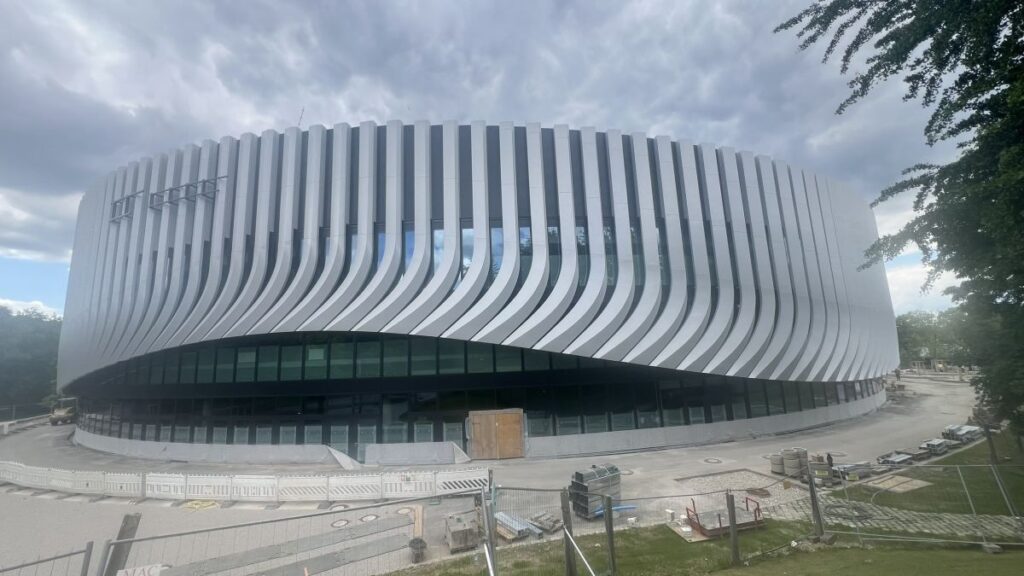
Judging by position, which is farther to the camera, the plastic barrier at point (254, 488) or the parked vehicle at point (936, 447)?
the parked vehicle at point (936, 447)

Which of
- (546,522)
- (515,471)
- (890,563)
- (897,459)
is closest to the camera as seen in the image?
(890,563)

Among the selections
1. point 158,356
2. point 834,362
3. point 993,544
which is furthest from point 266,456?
point 834,362

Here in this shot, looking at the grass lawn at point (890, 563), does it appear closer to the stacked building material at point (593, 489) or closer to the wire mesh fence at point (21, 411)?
the stacked building material at point (593, 489)

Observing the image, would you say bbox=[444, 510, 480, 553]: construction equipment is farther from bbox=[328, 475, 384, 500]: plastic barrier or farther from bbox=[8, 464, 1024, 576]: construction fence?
bbox=[328, 475, 384, 500]: plastic barrier

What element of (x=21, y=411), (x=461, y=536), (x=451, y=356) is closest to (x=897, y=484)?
(x=461, y=536)

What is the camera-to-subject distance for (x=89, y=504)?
57.0 feet

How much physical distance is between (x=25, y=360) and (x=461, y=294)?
70.9 meters

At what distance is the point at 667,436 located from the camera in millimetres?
25750

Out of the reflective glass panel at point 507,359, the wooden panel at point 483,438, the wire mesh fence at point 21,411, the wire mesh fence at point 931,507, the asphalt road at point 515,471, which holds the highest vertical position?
Result: the reflective glass panel at point 507,359

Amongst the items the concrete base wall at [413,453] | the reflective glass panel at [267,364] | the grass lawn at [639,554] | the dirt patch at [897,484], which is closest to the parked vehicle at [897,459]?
the dirt patch at [897,484]

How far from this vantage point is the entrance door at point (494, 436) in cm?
2341

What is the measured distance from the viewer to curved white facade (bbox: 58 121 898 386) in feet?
78.7

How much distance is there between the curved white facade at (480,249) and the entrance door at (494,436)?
415 centimetres

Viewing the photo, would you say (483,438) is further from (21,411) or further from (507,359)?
(21,411)
